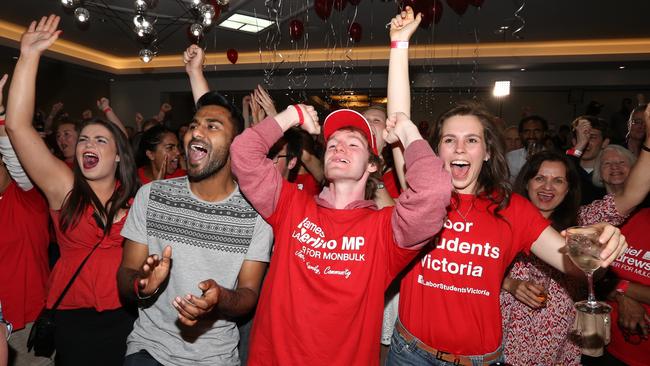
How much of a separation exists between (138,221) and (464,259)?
140cm

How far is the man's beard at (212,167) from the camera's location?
2.02 meters

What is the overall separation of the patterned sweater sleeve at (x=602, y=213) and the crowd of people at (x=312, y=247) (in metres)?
0.01

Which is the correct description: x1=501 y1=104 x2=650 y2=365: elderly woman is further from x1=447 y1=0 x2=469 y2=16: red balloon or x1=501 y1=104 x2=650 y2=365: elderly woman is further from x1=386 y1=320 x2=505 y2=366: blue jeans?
x1=447 y1=0 x2=469 y2=16: red balloon

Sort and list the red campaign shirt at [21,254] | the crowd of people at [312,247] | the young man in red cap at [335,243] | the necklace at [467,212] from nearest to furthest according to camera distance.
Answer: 1. the young man in red cap at [335,243]
2. the crowd of people at [312,247]
3. the necklace at [467,212]
4. the red campaign shirt at [21,254]

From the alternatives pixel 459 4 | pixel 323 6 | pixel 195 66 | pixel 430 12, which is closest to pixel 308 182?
pixel 195 66

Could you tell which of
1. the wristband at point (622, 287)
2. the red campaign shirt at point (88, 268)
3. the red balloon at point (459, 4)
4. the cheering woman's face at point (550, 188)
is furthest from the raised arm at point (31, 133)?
the red balloon at point (459, 4)

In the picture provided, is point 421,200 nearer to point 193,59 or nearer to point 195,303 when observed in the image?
point 195,303

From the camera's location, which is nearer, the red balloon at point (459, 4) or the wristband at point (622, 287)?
the wristband at point (622, 287)

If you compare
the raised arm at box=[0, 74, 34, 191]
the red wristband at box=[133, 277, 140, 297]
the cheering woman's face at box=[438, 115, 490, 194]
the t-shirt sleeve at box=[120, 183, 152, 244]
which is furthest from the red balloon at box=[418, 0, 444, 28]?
the red wristband at box=[133, 277, 140, 297]

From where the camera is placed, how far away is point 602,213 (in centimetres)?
250

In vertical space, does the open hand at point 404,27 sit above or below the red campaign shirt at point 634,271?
above

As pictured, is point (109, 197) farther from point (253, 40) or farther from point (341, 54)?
point (341, 54)

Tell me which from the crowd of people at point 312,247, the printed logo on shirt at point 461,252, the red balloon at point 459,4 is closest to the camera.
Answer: the crowd of people at point 312,247

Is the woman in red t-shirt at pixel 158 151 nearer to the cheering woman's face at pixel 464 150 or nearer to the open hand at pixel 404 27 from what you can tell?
the open hand at pixel 404 27
